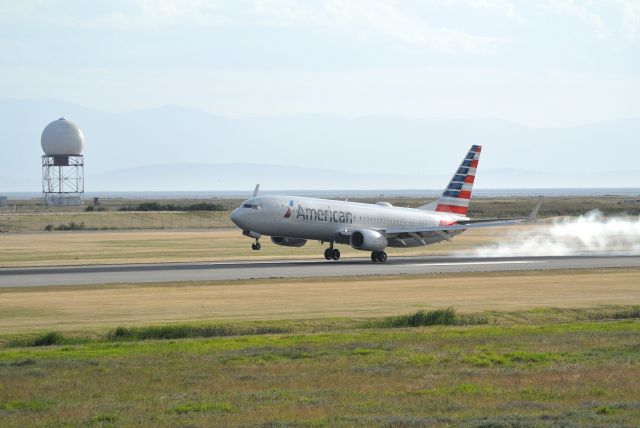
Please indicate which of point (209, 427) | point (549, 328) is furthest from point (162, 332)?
point (209, 427)

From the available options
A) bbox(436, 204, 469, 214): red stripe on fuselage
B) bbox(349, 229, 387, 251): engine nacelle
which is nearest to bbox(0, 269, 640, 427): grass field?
bbox(349, 229, 387, 251): engine nacelle

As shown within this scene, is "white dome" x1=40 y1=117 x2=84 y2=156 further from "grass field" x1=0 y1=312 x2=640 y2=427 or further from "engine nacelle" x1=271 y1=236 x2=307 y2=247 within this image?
"grass field" x1=0 y1=312 x2=640 y2=427

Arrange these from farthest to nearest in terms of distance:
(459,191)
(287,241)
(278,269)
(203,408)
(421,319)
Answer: (459,191) < (287,241) < (278,269) < (421,319) < (203,408)

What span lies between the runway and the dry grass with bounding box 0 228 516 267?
6.62 meters

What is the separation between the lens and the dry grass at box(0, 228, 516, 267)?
72250 mm

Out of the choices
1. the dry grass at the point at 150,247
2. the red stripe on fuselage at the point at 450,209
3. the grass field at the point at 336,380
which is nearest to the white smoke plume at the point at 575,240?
the dry grass at the point at 150,247

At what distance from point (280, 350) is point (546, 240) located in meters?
65.6

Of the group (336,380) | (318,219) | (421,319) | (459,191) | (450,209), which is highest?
(459,191)

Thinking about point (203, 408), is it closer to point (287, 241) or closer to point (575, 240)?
point (287, 241)

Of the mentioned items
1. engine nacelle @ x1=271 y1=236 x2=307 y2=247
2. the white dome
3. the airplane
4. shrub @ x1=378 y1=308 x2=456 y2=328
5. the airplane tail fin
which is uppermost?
the white dome

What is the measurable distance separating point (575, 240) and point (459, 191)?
17.5m

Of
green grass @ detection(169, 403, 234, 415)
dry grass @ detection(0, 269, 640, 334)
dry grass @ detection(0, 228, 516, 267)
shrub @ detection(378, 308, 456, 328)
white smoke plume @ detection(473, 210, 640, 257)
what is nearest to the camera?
Answer: green grass @ detection(169, 403, 234, 415)

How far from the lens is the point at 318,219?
67.8m

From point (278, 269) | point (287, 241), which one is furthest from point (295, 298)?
point (287, 241)
